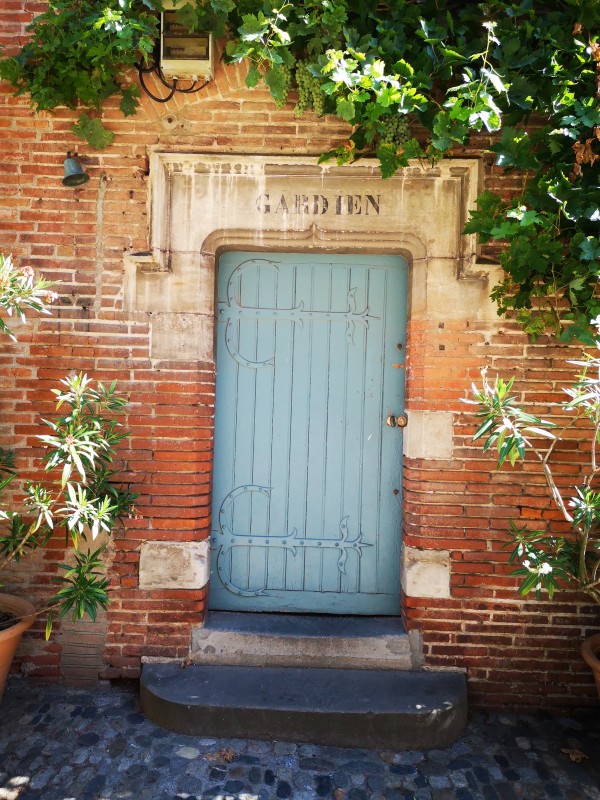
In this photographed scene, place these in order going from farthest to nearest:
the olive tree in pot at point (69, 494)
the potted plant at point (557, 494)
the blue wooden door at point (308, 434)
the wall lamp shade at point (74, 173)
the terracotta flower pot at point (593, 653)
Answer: the blue wooden door at point (308, 434) → the wall lamp shade at point (74, 173) → the terracotta flower pot at point (593, 653) → the olive tree in pot at point (69, 494) → the potted plant at point (557, 494)

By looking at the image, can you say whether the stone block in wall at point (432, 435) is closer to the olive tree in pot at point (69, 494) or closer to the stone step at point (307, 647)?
the stone step at point (307, 647)

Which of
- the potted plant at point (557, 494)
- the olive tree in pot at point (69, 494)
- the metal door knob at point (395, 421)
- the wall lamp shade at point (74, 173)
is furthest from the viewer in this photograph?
the metal door knob at point (395, 421)

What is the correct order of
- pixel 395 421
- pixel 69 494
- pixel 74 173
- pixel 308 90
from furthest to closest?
pixel 395 421 → pixel 74 173 → pixel 308 90 → pixel 69 494

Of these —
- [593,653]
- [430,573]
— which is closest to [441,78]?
[430,573]

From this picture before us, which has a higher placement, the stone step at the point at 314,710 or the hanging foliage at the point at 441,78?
the hanging foliage at the point at 441,78

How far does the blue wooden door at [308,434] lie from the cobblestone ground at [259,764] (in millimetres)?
888

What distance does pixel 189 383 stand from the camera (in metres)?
3.67

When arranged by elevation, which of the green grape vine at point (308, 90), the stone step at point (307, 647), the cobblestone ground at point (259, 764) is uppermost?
the green grape vine at point (308, 90)

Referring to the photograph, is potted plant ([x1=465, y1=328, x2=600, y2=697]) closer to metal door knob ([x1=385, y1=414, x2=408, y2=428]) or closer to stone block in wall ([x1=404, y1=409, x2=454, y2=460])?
stone block in wall ([x1=404, y1=409, x2=454, y2=460])

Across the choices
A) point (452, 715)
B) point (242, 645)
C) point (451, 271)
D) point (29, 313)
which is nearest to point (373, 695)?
point (452, 715)

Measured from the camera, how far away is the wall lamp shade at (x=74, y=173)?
352 centimetres

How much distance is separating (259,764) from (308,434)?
6.01 feet

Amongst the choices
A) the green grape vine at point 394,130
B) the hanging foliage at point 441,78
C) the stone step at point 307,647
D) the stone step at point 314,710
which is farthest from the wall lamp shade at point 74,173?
the stone step at point 314,710

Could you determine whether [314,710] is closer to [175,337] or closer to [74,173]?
[175,337]
